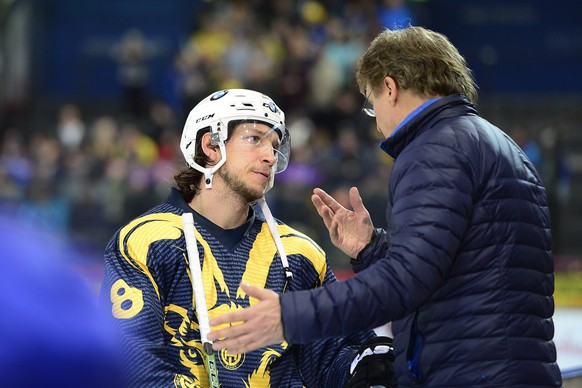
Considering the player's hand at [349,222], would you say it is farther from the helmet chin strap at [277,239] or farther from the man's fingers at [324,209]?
the helmet chin strap at [277,239]

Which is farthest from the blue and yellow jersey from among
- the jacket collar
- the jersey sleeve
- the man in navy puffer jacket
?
the jacket collar

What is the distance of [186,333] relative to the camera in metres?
3.80

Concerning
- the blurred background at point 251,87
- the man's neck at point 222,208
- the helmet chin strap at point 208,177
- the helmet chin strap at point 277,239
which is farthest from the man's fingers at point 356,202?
the blurred background at point 251,87

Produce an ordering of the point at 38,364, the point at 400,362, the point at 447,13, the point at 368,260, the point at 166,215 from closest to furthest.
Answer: the point at 38,364 → the point at 400,362 → the point at 368,260 → the point at 166,215 → the point at 447,13

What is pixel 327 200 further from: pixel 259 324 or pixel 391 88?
pixel 259 324

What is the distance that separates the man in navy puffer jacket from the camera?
9.62 feet

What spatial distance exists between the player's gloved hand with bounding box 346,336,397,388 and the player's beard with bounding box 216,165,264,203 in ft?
2.30

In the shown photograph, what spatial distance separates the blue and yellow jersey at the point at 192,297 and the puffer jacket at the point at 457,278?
86 cm

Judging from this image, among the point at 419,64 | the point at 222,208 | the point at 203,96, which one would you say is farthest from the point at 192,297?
the point at 203,96

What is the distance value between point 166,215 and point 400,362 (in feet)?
4.16

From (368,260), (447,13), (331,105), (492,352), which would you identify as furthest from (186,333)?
(447,13)

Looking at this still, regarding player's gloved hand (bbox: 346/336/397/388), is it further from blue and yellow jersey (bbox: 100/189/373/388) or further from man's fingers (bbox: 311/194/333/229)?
man's fingers (bbox: 311/194/333/229)

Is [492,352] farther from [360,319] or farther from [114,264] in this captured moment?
[114,264]

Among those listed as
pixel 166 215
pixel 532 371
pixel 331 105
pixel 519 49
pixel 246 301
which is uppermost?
pixel 519 49
